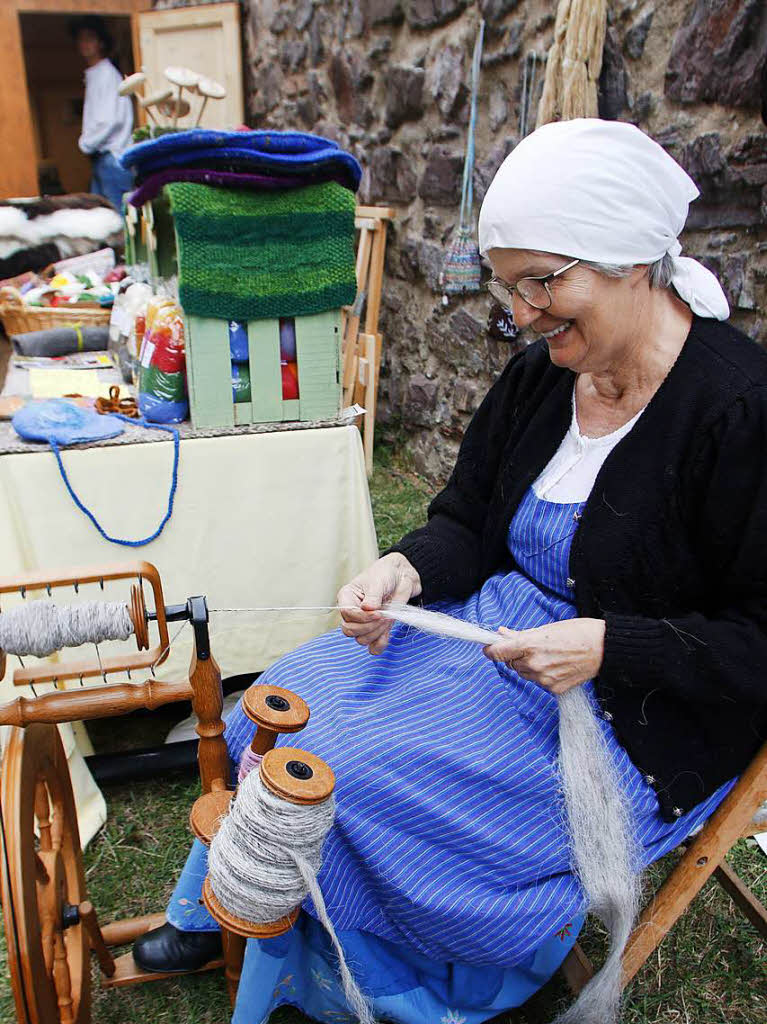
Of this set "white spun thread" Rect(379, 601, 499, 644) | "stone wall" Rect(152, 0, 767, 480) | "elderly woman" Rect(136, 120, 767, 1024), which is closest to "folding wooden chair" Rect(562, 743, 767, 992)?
"elderly woman" Rect(136, 120, 767, 1024)

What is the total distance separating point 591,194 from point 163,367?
51.1 inches

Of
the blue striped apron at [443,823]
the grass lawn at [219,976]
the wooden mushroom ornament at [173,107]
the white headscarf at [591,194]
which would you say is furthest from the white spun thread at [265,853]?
the wooden mushroom ornament at [173,107]

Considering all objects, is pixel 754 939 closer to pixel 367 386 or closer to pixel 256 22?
pixel 367 386

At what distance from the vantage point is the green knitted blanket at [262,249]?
192 cm

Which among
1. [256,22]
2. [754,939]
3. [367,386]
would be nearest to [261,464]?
[754,939]

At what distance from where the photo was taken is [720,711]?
1350 mm

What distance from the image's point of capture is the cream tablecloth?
6.61 feet

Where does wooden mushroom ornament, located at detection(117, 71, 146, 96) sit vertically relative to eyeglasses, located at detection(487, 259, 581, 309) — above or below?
above

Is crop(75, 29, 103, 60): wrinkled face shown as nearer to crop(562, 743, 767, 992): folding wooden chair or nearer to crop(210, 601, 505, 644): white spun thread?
crop(210, 601, 505, 644): white spun thread

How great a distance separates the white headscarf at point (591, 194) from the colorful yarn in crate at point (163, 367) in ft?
3.65

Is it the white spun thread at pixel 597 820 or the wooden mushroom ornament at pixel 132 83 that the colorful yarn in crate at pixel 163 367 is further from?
the wooden mushroom ornament at pixel 132 83

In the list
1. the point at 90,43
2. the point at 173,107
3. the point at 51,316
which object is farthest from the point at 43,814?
the point at 90,43

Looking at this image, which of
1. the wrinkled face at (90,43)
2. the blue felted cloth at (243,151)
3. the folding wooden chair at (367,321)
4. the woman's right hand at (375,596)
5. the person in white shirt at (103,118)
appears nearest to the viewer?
the woman's right hand at (375,596)

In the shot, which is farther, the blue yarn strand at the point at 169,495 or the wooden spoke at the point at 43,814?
the blue yarn strand at the point at 169,495
